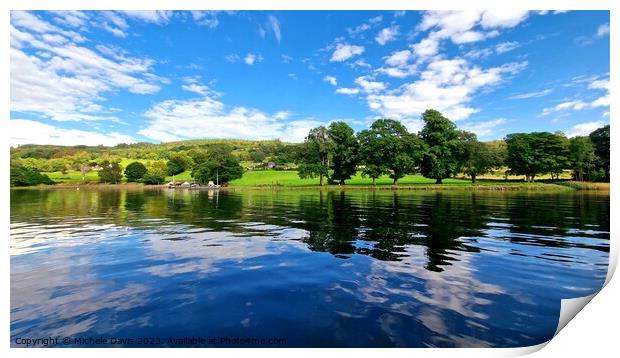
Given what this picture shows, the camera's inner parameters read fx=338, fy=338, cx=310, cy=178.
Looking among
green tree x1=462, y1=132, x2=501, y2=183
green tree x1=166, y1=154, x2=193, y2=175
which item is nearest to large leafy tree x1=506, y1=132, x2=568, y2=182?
green tree x1=462, y1=132, x2=501, y2=183

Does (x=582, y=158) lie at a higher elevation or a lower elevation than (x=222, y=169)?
higher

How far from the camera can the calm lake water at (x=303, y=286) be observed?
5816mm

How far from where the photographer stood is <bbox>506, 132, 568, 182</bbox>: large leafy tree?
72875 mm

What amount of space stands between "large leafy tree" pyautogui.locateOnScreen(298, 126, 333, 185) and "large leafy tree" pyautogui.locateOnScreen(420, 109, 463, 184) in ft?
73.9

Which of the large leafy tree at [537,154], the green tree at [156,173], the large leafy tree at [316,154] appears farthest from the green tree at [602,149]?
the green tree at [156,173]

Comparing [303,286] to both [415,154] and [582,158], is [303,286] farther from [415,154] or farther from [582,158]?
[415,154]

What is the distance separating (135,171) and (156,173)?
29.2 feet

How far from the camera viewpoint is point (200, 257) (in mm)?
10992

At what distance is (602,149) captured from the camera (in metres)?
51.3

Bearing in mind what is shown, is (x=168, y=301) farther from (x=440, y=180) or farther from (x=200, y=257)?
(x=440, y=180)

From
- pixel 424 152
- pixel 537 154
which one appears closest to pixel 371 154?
pixel 424 152
